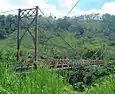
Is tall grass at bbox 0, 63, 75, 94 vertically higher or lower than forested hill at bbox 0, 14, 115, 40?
lower

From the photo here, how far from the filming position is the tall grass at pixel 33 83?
231cm

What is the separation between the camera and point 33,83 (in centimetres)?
237

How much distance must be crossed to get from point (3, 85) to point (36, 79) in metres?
0.31

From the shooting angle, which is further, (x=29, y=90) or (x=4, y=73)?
(x=4, y=73)

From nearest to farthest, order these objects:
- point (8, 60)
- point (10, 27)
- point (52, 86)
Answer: point (52, 86) < point (8, 60) < point (10, 27)

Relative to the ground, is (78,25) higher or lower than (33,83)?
higher

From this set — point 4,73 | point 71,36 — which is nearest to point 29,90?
point 4,73

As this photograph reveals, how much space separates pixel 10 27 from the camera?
27250 mm

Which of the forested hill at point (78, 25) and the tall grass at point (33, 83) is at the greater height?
the forested hill at point (78, 25)

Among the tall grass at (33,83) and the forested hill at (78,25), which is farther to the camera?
the forested hill at (78,25)

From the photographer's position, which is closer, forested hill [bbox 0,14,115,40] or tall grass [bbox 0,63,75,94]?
tall grass [bbox 0,63,75,94]

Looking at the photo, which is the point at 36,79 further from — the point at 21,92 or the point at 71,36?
the point at 71,36

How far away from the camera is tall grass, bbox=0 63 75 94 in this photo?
2311mm

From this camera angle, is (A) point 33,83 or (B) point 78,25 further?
(B) point 78,25
